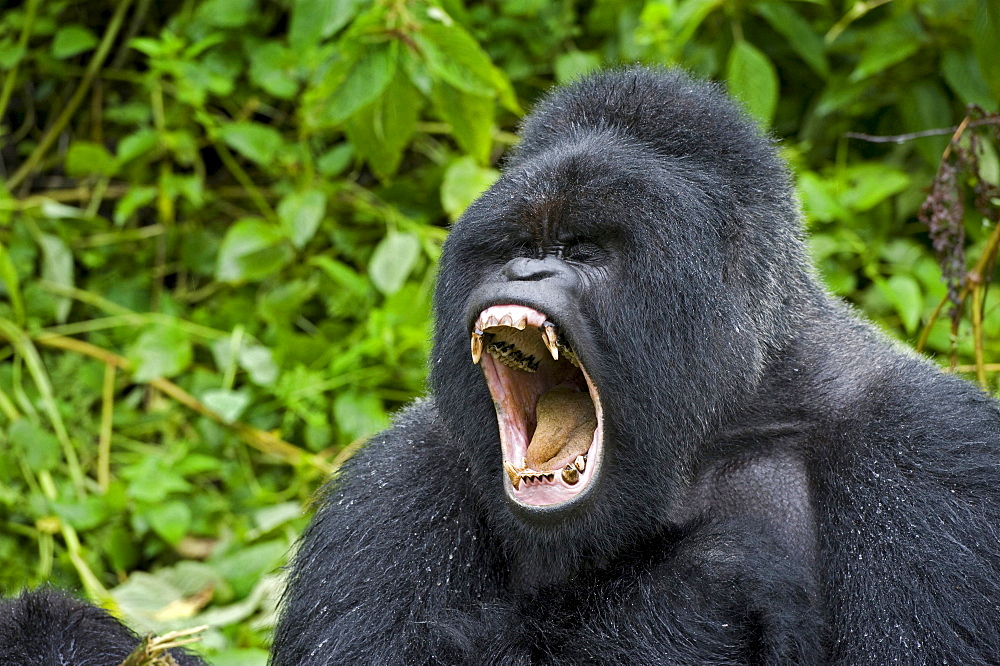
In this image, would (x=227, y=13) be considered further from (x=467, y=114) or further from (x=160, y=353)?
(x=467, y=114)

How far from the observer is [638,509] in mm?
2219

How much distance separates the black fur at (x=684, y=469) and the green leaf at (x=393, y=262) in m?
1.96

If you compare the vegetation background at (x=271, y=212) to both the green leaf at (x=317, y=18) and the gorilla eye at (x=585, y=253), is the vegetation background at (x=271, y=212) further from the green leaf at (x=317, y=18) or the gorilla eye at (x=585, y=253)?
the gorilla eye at (x=585, y=253)

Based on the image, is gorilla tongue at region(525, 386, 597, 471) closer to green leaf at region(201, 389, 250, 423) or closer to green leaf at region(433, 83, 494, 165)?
green leaf at region(433, 83, 494, 165)

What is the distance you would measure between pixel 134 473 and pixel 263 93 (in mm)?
2018

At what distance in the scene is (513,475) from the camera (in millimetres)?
2213

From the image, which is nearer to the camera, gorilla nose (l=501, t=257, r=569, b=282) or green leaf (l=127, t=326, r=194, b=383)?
gorilla nose (l=501, t=257, r=569, b=282)

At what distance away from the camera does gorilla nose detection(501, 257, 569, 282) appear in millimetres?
2180

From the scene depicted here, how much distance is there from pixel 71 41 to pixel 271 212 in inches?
45.5

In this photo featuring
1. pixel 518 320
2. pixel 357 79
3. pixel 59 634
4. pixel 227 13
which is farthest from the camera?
pixel 227 13

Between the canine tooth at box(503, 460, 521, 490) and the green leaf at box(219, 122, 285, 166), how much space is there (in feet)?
9.72

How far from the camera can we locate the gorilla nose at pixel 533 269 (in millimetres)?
2180

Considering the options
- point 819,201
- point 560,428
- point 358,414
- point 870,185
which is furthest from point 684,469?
point 870,185

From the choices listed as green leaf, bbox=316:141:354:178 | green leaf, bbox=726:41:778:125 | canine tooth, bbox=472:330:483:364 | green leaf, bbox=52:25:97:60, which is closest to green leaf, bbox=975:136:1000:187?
green leaf, bbox=726:41:778:125
